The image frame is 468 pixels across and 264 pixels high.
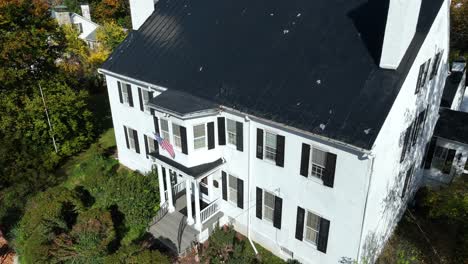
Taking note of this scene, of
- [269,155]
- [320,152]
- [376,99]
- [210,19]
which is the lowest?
[269,155]

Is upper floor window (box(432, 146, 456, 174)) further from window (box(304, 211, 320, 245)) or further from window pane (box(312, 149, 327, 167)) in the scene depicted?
window pane (box(312, 149, 327, 167))

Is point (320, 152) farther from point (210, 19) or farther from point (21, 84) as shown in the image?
point (21, 84)

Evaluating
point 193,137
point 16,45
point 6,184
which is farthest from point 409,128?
point 6,184

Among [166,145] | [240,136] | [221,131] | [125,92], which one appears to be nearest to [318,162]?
[240,136]

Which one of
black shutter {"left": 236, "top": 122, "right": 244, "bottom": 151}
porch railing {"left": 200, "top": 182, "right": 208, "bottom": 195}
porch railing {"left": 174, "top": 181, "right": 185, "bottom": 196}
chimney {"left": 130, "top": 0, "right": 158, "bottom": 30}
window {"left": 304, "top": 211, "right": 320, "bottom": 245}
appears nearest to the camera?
window {"left": 304, "top": 211, "right": 320, "bottom": 245}

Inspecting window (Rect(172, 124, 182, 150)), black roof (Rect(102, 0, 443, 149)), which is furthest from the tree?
window (Rect(172, 124, 182, 150))

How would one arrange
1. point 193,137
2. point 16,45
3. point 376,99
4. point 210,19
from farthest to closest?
point 16,45, point 210,19, point 193,137, point 376,99

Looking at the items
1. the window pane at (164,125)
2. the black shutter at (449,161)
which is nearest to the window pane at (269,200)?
the window pane at (164,125)
